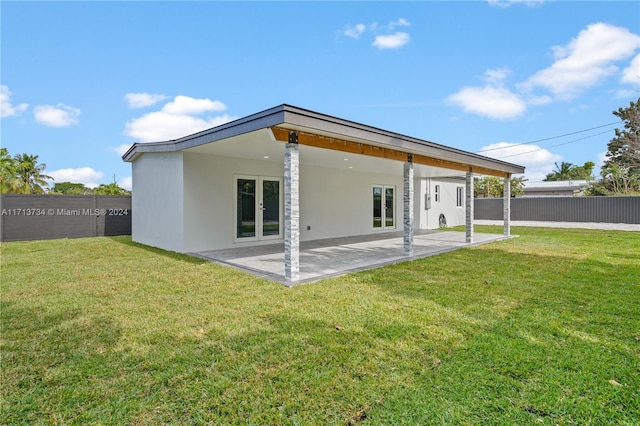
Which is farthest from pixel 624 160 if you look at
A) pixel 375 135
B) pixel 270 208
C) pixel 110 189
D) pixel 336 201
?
pixel 110 189

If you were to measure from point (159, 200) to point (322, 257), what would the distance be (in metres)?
5.26

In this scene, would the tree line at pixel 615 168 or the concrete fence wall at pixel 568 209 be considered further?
the tree line at pixel 615 168

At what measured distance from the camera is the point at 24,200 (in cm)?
1153

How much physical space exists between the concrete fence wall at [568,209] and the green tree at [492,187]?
10380mm

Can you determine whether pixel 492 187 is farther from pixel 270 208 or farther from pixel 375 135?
pixel 375 135

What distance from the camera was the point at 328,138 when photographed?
5.94 meters

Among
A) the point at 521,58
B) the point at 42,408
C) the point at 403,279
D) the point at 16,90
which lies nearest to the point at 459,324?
the point at 403,279

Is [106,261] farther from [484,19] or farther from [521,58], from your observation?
[521,58]

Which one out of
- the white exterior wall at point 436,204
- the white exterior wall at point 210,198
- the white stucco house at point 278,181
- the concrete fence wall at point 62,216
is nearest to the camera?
the white stucco house at point 278,181

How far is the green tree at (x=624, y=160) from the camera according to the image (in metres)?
22.3

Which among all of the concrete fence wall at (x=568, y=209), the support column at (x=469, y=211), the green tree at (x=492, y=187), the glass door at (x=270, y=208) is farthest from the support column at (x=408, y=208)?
the green tree at (x=492, y=187)

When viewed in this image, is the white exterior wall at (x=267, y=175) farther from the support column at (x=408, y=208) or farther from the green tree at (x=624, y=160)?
the green tree at (x=624, y=160)

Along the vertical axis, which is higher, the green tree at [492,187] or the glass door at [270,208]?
the green tree at [492,187]

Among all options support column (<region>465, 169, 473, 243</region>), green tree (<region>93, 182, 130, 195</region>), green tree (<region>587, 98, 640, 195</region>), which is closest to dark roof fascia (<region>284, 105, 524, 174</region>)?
support column (<region>465, 169, 473, 243</region>)
